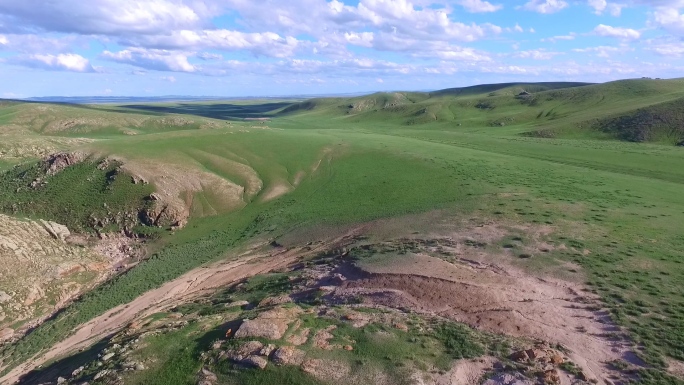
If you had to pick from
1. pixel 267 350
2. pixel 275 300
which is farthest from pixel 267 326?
pixel 275 300

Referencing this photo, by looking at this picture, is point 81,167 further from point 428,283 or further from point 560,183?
point 560,183

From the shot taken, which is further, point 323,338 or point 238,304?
point 238,304

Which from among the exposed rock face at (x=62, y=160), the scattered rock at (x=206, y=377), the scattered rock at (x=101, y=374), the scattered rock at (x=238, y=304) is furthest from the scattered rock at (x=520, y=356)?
the exposed rock face at (x=62, y=160)

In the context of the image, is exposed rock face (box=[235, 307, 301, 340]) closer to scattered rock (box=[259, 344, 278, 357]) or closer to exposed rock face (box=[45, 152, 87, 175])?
scattered rock (box=[259, 344, 278, 357])

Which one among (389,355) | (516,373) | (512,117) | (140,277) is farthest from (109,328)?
(512,117)

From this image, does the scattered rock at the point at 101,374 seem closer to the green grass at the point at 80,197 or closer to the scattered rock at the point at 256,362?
the scattered rock at the point at 256,362

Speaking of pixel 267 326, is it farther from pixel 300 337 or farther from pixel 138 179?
pixel 138 179
